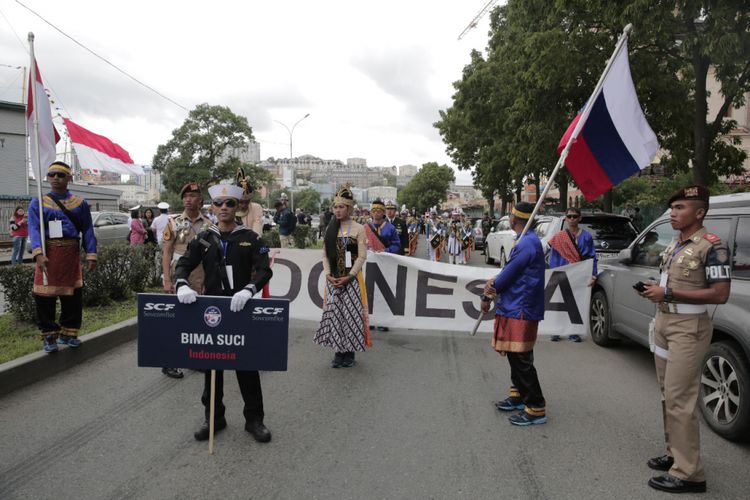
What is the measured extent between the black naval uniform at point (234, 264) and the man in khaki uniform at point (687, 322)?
273cm

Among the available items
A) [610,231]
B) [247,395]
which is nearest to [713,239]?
[247,395]

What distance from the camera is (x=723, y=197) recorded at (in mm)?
4523

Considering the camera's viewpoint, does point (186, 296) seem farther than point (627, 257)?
No

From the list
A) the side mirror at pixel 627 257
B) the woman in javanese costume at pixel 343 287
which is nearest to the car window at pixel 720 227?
the side mirror at pixel 627 257

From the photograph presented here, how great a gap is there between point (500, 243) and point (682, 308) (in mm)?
13583

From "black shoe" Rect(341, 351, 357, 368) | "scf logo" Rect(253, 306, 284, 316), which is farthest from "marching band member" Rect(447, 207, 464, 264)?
"scf logo" Rect(253, 306, 284, 316)

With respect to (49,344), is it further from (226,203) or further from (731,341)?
(731,341)

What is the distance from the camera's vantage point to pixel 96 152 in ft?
22.5

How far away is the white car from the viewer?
50.6 ft

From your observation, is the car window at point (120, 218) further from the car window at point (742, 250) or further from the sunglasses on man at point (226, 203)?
the car window at point (742, 250)

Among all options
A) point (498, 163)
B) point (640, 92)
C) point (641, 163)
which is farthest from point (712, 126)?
point (498, 163)

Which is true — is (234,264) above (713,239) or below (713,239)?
below

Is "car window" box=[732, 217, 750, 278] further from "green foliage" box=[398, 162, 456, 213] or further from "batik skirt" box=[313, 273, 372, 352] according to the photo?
"green foliage" box=[398, 162, 456, 213]

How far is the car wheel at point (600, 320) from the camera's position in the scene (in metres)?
6.52
